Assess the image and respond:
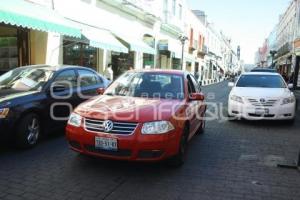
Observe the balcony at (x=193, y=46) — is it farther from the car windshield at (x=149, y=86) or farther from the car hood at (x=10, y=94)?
the car hood at (x=10, y=94)

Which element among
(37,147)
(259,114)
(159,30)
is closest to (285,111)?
(259,114)

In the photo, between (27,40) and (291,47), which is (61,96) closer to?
(27,40)

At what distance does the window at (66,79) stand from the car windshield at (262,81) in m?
5.32

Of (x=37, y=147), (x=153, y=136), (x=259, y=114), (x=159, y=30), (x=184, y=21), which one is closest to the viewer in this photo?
(x=153, y=136)

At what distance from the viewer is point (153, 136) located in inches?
192

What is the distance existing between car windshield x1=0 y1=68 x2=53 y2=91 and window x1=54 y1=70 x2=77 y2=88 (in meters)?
0.20

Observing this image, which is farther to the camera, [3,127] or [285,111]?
[285,111]

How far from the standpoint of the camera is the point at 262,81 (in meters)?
10.7

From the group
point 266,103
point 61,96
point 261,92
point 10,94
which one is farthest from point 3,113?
point 261,92

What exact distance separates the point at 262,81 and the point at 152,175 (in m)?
6.73

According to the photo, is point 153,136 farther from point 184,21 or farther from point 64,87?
point 184,21

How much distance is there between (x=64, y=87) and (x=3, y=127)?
6.28 ft

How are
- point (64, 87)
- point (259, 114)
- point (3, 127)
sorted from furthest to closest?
point (259, 114)
point (64, 87)
point (3, 127)

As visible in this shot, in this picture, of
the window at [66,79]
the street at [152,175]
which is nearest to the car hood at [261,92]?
the street at [152,175]
